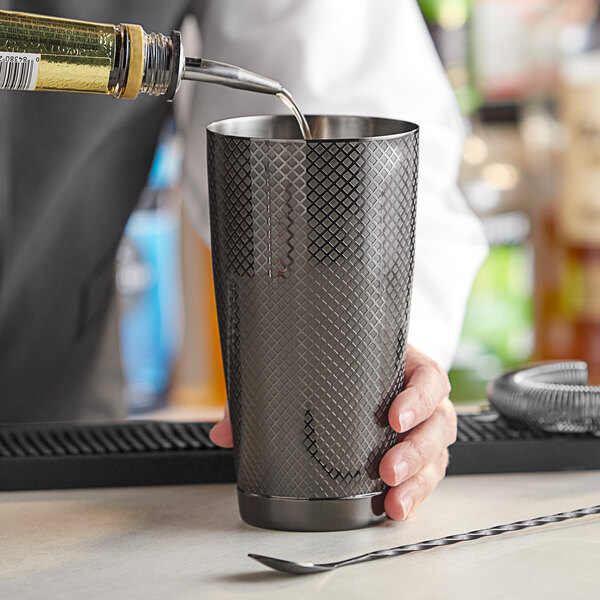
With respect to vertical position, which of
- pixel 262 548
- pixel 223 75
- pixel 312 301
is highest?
pixel 223 75

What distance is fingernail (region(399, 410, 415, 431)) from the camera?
0.57 meters

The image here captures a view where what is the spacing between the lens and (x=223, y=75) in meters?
0.53

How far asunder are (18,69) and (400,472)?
0.90 ft

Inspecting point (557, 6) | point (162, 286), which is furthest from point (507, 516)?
point (557, 6)

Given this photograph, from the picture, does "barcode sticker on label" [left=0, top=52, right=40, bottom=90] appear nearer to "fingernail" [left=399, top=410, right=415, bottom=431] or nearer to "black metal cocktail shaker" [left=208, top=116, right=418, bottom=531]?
"black metal cocktail shaker" [left=208, top=116, right=418, bottom=531]

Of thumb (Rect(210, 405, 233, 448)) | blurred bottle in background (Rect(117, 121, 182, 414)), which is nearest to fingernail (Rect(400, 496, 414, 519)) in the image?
thumb (Rect(210, 405, 233, 448))

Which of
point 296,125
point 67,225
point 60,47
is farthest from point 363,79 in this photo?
point 60,47

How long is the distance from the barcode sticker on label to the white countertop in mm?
230

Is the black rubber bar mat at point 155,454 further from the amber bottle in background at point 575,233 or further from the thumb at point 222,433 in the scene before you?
the amber bottle in background at point 575,233

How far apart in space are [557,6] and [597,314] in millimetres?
415

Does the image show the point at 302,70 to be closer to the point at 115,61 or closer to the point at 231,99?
the point at 231,99

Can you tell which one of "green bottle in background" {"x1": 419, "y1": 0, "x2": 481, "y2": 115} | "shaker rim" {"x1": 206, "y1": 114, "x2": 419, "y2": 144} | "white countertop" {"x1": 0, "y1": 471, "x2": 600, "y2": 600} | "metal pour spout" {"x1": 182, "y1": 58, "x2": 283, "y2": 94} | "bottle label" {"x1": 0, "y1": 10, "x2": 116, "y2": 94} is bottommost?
"white countertop" {"x1": 0, "y1": 471, "x2": 600, "y2": 600}

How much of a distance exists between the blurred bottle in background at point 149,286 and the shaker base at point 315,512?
0.67 m

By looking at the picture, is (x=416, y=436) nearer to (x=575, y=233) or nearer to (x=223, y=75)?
(x=223, y=75)
